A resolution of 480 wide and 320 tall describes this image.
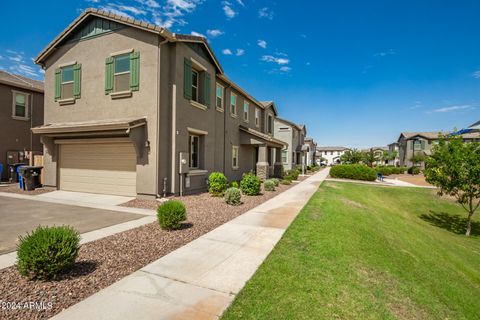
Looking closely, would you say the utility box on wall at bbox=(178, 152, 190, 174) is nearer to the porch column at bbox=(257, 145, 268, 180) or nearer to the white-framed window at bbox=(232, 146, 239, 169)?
the white-framed window at bbox=(232, 146, 239, 169)

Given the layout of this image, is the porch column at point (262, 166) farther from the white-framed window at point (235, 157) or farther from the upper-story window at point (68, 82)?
the upper-story window at point (68, 82)

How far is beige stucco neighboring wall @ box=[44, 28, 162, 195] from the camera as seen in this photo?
1050 cm

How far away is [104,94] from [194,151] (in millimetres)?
5287

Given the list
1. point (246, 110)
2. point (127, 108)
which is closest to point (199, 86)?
point (127, 108)

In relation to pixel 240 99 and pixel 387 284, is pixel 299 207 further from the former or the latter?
pixel 240 99

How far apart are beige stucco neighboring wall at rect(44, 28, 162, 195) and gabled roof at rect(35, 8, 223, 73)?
28cm

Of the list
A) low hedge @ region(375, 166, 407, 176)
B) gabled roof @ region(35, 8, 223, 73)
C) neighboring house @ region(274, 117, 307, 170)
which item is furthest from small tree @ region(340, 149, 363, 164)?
gabled roof @ region(35, 8, 223, 73)

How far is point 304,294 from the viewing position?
12.2 ft

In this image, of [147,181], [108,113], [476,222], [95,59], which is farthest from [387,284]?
[476,222]

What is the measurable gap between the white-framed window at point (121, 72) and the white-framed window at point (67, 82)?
11.2 feet

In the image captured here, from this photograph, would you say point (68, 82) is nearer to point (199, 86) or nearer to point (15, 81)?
point (199, 86)

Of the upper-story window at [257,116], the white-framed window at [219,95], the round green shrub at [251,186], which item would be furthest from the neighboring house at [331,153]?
the round green shrub at [251,186]

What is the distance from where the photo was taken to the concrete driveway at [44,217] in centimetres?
627

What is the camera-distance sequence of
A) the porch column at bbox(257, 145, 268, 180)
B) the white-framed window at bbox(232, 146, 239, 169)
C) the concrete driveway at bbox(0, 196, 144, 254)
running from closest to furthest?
the concrete driveway at bbox(0, 196, 144, 254)
the white-framed window at bbox(232, 146, 239, 169)
the porch column at bbox(257, 145, 268, 180)
